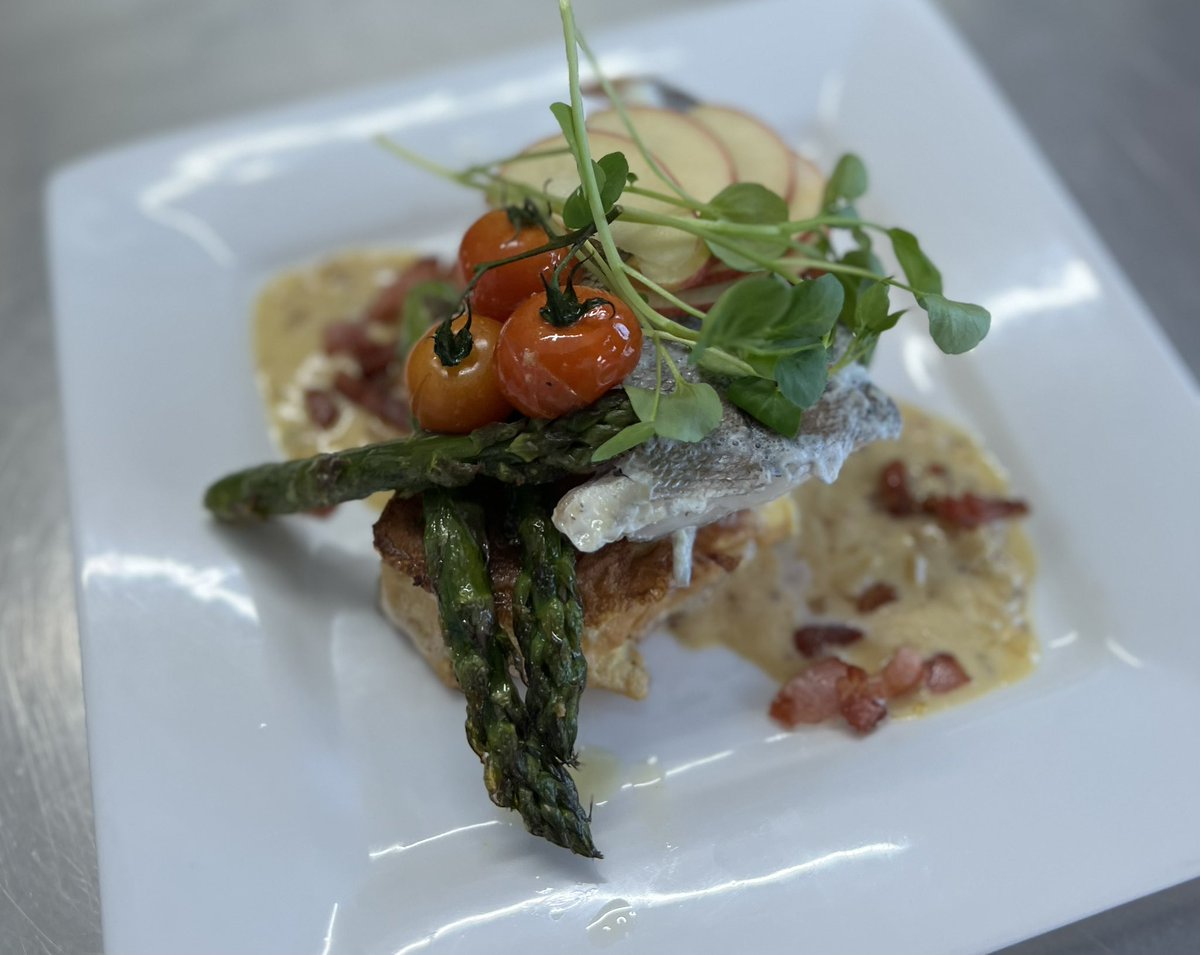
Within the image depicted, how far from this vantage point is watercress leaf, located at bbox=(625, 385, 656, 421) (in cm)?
279

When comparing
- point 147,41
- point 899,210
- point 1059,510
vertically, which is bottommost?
point 1059,510

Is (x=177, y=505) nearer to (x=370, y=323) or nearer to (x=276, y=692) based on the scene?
(x=276, y=692)

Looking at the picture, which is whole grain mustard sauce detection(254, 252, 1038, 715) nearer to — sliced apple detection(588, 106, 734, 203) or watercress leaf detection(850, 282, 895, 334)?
watercress leaf detection(850, 282, 895, 334)

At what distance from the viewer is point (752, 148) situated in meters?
3.74

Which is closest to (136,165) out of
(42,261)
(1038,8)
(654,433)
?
(42,261)

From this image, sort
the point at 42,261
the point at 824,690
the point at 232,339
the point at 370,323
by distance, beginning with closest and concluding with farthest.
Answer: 1. the point at 824,690
2. the point at 232,339
3. the point at 370,323
4. the point at 42,261

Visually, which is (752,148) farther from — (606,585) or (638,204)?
(606,585)

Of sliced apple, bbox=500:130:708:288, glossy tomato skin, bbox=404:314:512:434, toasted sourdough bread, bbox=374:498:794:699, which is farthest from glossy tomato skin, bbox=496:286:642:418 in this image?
toasted sourdough bread, bbox=374:498:794:699

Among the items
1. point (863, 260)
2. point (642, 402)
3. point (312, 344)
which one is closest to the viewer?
point (642, 402)

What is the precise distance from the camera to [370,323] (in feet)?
14.7

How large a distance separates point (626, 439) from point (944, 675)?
4.71 feet

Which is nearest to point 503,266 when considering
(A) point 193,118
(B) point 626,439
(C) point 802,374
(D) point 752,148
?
(B) point 626,439

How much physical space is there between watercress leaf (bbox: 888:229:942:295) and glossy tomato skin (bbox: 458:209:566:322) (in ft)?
3.40

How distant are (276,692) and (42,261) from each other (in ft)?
10.3
